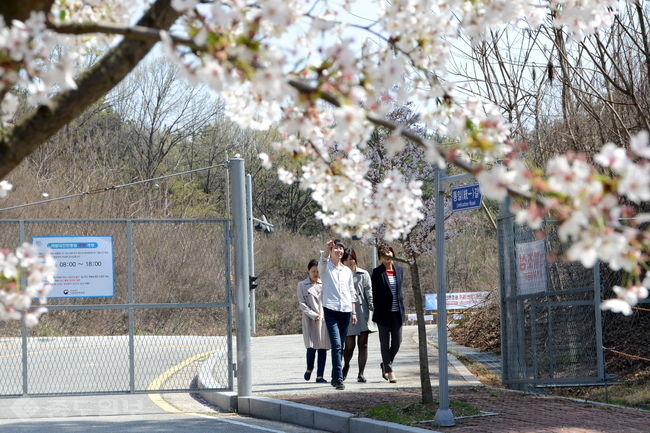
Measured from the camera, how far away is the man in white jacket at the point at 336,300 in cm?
960

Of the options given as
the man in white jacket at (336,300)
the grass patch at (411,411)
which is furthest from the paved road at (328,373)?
the grass patch at (411,411)

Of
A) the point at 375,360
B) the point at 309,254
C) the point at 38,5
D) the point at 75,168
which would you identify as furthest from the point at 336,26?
the point at 309,254

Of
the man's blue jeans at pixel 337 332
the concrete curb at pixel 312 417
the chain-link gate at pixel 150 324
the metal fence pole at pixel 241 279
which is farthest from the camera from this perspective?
the chain-link gate at pixel 150 324

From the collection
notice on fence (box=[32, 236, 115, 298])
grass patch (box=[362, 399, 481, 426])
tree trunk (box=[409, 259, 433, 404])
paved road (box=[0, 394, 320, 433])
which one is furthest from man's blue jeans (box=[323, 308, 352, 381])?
notice on fence (box=[32, 236, 115, 298])

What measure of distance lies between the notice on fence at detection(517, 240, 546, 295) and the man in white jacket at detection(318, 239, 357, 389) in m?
2.16

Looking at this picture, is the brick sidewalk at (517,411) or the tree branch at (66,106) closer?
the tree branch at (66,106)

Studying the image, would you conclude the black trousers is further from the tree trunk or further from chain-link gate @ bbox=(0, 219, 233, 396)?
chain-link gate @ bbox=(0, 219, 233, 396)

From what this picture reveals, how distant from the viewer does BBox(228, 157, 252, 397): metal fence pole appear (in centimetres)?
895

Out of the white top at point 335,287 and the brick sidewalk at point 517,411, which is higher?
the white top at point 335,287

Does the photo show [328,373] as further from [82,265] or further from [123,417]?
[82,265]

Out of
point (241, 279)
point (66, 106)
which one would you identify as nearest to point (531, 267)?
point (241, 279)

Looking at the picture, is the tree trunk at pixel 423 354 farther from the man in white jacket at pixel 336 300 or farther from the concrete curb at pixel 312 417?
the man in white jacket at pixel 336 300

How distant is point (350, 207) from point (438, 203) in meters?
3.27

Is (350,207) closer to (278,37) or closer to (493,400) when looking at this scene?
(278,37)
